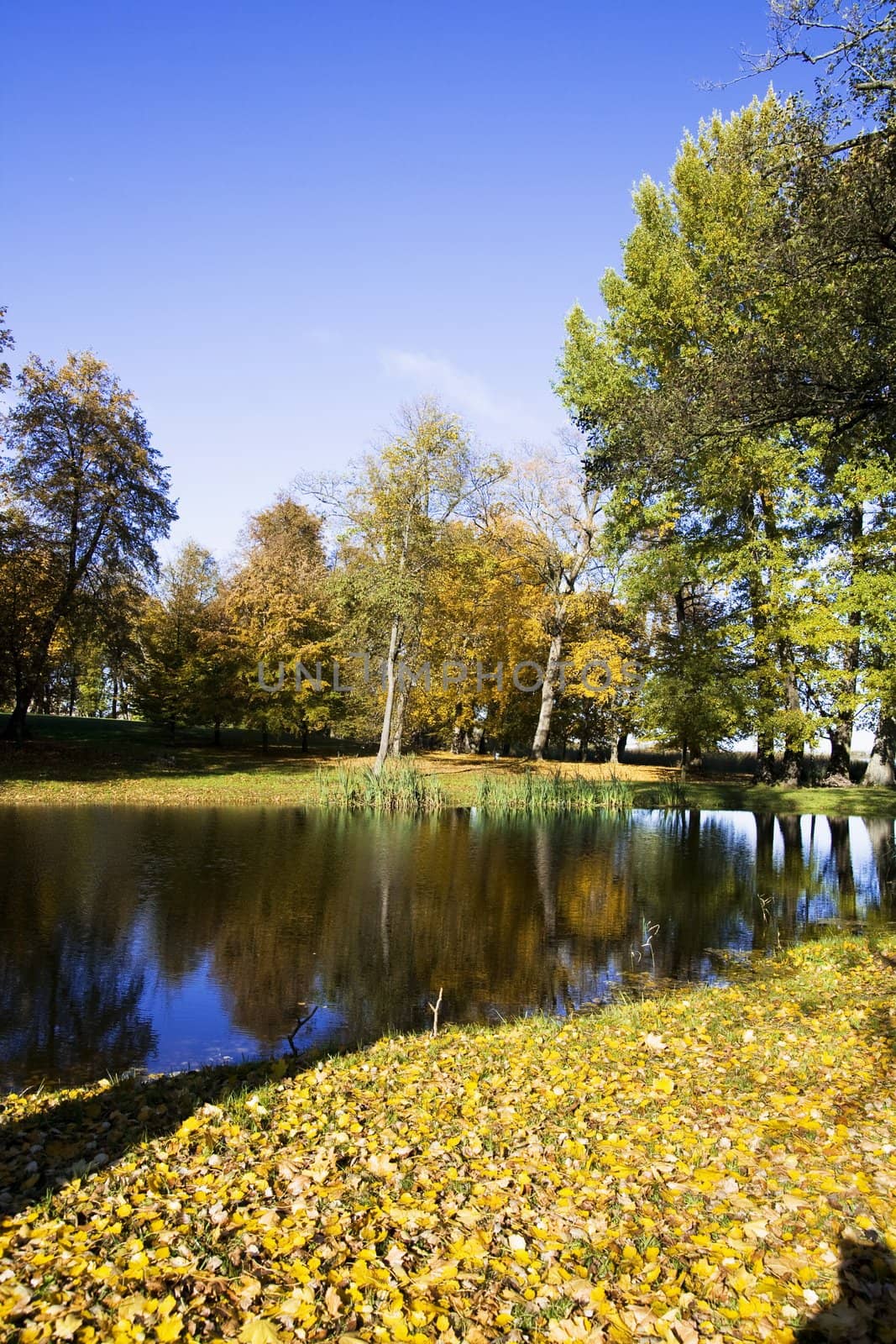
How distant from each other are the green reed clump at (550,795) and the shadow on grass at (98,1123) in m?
17.5

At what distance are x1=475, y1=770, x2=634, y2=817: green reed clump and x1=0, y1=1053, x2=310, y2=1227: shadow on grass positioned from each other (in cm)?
1747

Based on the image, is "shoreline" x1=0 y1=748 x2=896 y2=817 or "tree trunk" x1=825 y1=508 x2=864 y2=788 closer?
"tree trunk" x1=825 y1=508 x2=864 y2=788

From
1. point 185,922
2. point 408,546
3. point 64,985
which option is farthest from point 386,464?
point 64,985

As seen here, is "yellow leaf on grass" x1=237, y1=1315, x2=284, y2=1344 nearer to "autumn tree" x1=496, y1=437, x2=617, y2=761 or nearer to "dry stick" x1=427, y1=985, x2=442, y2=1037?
"dry stick" x1=427, y1=985, x2=442, y2=1037

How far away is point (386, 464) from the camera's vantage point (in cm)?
2659

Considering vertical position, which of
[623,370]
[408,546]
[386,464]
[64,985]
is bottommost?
[64,985]

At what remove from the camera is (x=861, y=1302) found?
308 cm

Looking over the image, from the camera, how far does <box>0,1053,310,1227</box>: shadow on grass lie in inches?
163

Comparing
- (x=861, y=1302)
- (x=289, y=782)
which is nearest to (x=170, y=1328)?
(x=861, y=1302)

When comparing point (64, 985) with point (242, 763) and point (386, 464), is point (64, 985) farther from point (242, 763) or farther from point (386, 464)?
point (242, 763)

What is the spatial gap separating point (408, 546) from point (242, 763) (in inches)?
398

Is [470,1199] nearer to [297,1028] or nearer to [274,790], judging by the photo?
[297,1028]

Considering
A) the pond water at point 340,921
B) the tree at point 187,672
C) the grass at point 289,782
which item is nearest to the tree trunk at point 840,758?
the grass at point 289,782

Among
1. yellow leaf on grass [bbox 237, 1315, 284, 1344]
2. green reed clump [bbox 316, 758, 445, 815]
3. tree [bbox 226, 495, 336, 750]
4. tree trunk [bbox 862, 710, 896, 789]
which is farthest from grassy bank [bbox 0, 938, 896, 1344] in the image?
tree [bbox 226, 495, 336, 750]
